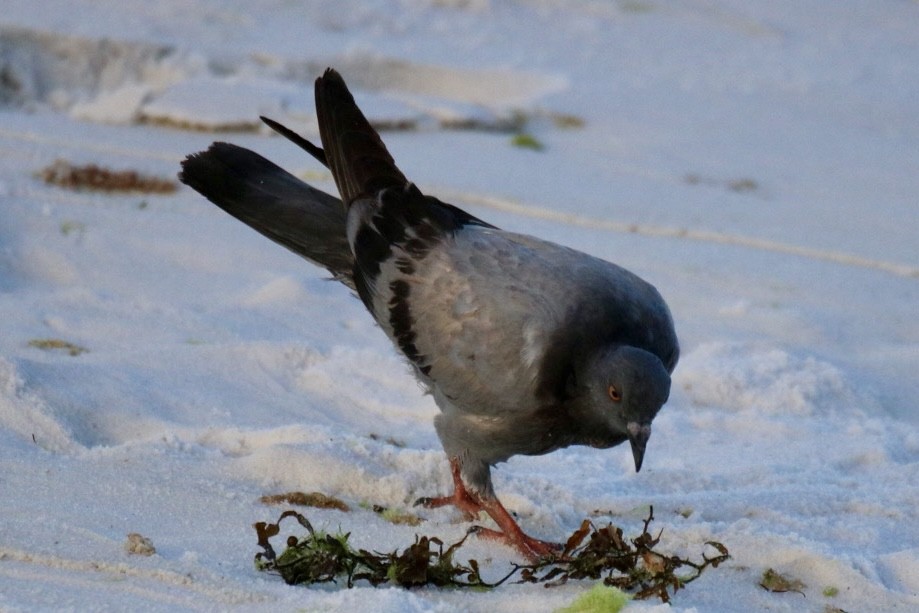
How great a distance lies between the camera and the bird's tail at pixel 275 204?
5.23m

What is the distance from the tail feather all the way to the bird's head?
120 cm

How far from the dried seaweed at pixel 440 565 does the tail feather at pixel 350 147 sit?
1519 mm

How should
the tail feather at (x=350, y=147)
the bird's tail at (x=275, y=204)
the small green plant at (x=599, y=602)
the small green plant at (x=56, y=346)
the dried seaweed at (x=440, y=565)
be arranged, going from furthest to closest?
the small green plant at (x=56, y=346) → the bird's tail at (x=275, y=204) → the tail feather at (x=350, y=147) → the dried seaweed at (x=440, y=565) → the small green plant at (x=599, y=602)

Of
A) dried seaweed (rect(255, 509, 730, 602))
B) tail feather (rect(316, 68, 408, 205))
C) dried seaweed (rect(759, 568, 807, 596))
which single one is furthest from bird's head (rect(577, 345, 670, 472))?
tail feather (rect(316, 68, 408, 205))

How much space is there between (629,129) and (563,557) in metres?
7.34

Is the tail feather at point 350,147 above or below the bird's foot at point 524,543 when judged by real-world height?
above

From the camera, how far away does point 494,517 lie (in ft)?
14.9

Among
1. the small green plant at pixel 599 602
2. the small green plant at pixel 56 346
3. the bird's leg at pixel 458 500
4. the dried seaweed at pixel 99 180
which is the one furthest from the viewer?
the dried seaweed at pixel 99 180

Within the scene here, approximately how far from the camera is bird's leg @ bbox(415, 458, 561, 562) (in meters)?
4.37

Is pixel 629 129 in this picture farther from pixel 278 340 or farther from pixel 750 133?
→ pixel 278 340

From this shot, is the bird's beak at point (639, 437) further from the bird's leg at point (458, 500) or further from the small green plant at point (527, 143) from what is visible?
the small green plant at point (527, 143)

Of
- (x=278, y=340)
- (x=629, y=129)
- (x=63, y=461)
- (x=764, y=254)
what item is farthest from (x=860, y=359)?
(x=629, y=129)

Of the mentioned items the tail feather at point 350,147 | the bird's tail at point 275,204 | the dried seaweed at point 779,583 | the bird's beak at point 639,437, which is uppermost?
the tail feather at point 350,147

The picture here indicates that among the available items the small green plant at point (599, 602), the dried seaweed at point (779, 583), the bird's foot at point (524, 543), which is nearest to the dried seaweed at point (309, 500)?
the bird's foot at point (524, 543)
